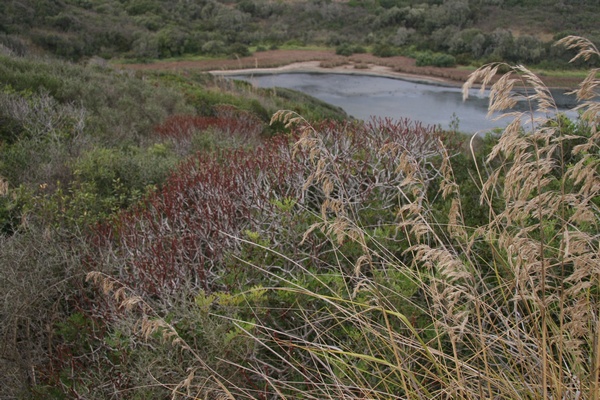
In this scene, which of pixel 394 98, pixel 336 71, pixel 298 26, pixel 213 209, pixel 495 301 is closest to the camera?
pixel 495 301

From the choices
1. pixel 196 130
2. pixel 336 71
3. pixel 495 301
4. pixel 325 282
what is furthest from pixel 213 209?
pixel 336 71

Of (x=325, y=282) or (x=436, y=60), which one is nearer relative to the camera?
(x=325, y=282)

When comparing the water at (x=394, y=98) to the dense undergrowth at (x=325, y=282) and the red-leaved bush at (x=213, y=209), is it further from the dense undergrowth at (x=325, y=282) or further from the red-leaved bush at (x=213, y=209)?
the dense undergrowth at (x=325, y=282)

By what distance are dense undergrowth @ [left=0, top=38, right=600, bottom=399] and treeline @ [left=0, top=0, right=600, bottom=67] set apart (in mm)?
20122

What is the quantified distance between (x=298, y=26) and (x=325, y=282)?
57547 millimetres

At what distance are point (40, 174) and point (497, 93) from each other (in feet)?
15.2

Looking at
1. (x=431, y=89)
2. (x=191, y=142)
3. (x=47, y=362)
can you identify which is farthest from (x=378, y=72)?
(x=47, y=362)

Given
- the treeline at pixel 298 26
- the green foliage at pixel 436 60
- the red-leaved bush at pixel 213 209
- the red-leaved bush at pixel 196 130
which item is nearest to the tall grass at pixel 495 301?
the red-leaved bush at pixel 213 209

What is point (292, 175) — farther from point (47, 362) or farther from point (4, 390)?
point (4, 390)

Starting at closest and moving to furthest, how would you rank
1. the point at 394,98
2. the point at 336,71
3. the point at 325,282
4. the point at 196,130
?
the point at 325,282, the point at 196,130, the point at 394,98, the point at 336,71

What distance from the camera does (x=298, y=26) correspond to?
56.2 metres

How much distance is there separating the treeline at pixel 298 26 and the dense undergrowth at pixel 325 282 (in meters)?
20.1

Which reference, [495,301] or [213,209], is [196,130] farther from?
[495,301]

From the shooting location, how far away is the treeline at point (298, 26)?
31.3 meters
